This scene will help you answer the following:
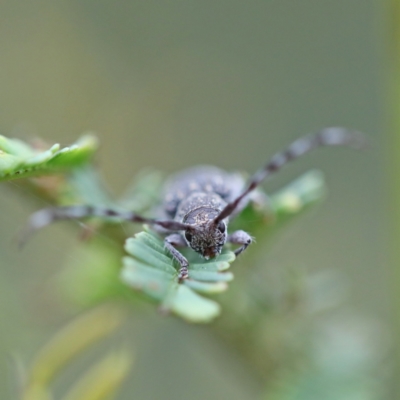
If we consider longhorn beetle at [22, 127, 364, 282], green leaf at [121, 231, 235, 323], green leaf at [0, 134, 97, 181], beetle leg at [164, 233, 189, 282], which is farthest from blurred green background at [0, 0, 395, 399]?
green leaf at [121, 231, 235, 323]

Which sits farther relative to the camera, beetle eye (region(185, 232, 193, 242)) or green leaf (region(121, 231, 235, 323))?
beetle eye (region(185, 232, 193, 242))

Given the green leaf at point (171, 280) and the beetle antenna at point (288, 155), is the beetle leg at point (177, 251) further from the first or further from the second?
the beetle antenna at point (288, 155)

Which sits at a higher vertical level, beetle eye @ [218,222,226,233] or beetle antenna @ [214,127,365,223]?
beetle antenna @ [214,127,365,223]

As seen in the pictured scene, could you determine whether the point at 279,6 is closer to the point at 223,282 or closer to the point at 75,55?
the point at 75,55

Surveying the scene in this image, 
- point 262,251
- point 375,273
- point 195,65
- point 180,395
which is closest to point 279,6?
point 195,65

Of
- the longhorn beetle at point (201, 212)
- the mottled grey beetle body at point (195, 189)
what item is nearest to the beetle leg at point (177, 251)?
the longhorn beetle at point (201, 212)

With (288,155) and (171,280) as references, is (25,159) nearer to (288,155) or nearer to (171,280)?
(171,280)

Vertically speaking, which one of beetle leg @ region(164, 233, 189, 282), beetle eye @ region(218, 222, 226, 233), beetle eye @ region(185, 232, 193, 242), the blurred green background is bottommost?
beetle leg @ region(164, 233, 189, 282)

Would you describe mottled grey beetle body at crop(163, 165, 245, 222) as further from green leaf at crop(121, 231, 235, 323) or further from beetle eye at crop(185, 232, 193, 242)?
green leaf at crop(121, 231, 235, 323)
